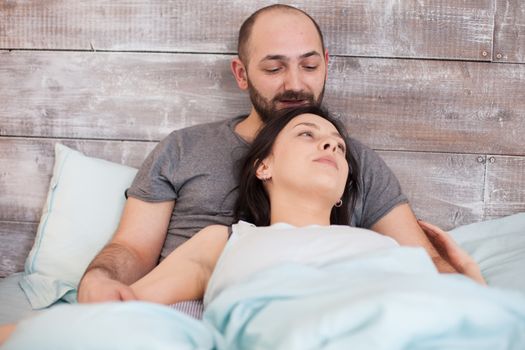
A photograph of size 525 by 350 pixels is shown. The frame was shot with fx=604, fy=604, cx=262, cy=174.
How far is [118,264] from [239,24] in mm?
821

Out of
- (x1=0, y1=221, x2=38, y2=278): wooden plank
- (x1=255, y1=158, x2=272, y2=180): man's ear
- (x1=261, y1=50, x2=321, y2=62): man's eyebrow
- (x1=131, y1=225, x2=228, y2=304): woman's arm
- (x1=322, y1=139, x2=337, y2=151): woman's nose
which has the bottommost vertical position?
(x1=0, y1=221, x2=38, y2=278): wooden plank

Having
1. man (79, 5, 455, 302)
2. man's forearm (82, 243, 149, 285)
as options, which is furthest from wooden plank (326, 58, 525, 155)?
man's forearm (82, 243, 149, 285)

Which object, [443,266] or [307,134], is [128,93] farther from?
[443,266]

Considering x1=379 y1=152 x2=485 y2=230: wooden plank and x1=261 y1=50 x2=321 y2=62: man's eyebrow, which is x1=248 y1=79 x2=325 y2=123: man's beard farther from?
x1=379 y1=152 x2=485 y2=230: wooden plank

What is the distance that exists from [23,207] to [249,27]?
0.88m

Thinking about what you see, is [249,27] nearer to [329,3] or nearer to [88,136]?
[329,3]

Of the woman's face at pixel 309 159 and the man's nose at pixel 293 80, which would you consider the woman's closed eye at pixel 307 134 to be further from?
the man's nose at pixel 293 80

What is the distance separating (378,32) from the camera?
1.80 metres

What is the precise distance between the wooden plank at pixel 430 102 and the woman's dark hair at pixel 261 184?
0.29 metres

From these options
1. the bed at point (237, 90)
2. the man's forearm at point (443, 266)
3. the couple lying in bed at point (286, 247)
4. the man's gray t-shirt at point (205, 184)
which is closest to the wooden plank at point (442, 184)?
the bed at point (237, 90)

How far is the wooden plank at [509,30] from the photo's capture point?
180cm

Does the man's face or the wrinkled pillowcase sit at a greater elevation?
the man's face

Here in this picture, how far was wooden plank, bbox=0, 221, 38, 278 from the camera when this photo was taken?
1.85 m

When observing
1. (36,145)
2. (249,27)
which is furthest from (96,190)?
(249,27)
